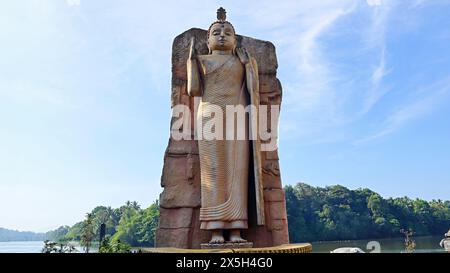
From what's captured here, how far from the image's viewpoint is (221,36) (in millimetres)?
5840

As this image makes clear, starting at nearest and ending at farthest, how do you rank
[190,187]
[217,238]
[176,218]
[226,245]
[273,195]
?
[226,245] → [217,238] → [176,218] → [190,187] → [273,195]

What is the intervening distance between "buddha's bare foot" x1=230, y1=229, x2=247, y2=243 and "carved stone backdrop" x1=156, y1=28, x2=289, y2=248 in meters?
0.37

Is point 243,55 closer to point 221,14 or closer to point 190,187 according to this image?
point 221,14

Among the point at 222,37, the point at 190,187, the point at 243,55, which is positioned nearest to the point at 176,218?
the point at 190,187

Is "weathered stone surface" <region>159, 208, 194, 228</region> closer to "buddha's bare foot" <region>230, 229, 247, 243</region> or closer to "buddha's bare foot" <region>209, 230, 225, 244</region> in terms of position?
"buddha's bare foot" <region>209, 230, 225, 244</region>

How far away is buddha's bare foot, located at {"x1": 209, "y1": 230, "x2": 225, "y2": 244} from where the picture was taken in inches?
201

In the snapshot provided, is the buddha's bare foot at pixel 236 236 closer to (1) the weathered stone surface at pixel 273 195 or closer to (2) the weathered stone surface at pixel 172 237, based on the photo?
(2) the weathered stone surface at pixel 172 237

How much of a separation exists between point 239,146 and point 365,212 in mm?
40890

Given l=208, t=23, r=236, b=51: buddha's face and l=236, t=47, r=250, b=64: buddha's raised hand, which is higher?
l=208, t=23, r=236, b=51: buddha's face

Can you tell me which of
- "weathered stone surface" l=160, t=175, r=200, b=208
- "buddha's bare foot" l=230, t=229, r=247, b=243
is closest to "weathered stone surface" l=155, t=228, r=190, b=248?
"weathered stone surface" l=160, t=175, r=200, b=208

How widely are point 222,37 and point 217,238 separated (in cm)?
303

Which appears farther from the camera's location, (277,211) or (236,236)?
(277,211)

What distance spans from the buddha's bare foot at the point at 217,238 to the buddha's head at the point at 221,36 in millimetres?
2807
